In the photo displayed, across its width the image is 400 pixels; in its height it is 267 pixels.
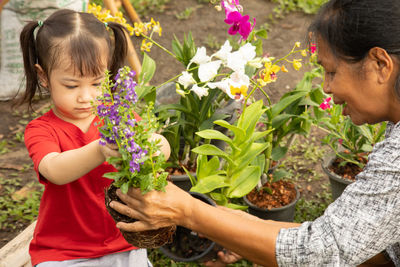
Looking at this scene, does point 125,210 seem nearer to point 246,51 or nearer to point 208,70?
point 208,70

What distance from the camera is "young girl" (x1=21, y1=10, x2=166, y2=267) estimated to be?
1.76 metres

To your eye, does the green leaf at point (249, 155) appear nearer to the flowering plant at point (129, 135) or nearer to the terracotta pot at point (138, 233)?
the terracotta pot at point (138, 233)

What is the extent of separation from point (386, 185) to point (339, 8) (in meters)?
0.57

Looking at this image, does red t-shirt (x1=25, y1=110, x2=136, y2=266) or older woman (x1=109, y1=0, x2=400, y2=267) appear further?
red t-shirt (x1=25, y1=110, x2=136, y2=266)

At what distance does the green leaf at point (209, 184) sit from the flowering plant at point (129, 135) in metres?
0.72

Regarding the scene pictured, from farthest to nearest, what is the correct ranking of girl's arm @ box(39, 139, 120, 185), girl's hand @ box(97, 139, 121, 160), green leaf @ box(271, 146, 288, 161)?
1. green leaf @ box(271, 146, 288, 161)
2. girl's arm @ box(39, 139, 120, 185)
3. girl's hand @ box(97, 139, 121, 160)

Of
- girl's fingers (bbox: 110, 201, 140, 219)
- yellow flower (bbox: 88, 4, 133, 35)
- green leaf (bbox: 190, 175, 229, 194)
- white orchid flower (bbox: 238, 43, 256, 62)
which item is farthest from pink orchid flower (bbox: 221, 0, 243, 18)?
girl's fingers (bbox: 110, 201, 140, 219)

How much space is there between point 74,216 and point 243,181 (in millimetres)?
863

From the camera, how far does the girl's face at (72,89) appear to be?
1767mm

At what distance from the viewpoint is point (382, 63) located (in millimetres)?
1429

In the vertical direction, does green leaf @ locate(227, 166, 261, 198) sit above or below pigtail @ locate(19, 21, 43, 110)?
below

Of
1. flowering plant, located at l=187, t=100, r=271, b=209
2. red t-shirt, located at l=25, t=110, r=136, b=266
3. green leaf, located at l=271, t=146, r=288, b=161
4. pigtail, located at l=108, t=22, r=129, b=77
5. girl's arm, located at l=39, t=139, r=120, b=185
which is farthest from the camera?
green leaf, located at l=271, t=146, r=288, b=161

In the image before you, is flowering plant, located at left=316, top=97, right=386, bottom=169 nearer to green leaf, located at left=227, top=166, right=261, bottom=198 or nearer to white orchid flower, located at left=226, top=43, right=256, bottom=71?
green leaf, located at left=227, top=166, right=261, bottom=198

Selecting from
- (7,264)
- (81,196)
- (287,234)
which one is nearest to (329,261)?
(287,234)
